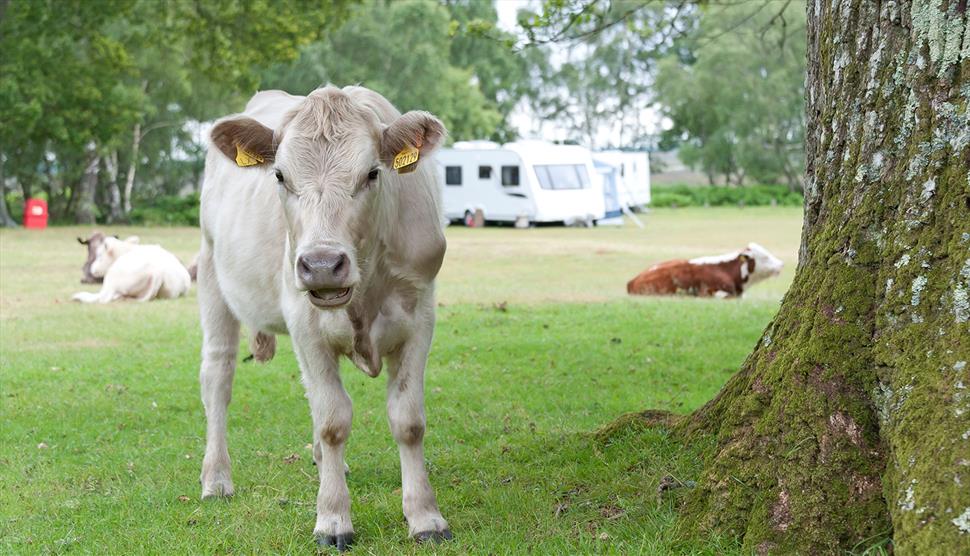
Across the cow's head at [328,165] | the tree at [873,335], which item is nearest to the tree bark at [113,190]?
the cow's head at [328,165]

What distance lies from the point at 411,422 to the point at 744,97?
205 feet

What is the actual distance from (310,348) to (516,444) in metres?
1.77

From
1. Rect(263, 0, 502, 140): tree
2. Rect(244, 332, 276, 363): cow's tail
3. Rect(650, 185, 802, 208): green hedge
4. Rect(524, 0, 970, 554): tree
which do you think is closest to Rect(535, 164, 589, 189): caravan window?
Rect(263, 0, 502, 140): tree

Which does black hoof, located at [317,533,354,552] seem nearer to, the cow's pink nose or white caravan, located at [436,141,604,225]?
the cow's pink nose

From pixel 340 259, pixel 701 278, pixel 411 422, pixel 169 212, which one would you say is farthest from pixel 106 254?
pixel 169 212

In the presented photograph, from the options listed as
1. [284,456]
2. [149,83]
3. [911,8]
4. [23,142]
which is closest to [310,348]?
[284,456]

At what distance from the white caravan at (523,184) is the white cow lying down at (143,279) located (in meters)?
23.7

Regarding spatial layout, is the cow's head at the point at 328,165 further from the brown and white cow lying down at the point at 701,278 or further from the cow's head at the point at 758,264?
the cow's head at the point at 758,264

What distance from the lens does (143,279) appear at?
1583cm

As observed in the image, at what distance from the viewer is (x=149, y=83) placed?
43312 millimetres

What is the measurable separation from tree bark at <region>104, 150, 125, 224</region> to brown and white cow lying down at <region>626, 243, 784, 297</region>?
32.2m

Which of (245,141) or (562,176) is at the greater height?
(245,141)

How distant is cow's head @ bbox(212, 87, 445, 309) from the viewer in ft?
14.2

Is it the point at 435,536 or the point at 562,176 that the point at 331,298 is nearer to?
the point at 435,536
